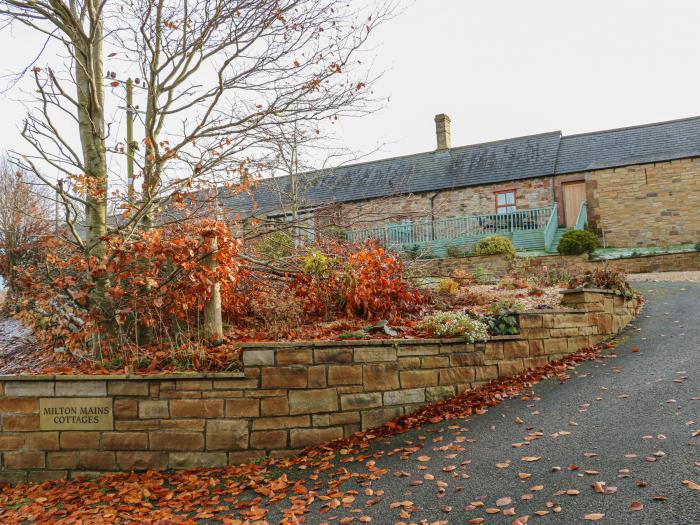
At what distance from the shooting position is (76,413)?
5.30 metres

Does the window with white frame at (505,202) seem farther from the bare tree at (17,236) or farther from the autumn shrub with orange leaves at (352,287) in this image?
the bare tree at (17,236)

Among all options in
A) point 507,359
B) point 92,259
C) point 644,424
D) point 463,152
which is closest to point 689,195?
point 463,152

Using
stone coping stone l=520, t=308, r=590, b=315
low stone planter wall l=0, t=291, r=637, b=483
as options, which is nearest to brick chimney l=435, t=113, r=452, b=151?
stone coping stone l=520, t=308, r=590, b=315

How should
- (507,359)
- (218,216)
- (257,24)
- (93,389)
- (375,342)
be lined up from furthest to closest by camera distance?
(218,216) → (507,359) → (257,24) → (375,342) → (93,389)

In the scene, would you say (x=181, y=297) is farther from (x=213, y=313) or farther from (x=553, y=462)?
(x=553, y=462)

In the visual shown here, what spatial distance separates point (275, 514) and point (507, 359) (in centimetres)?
362

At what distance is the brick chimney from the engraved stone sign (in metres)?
19.6

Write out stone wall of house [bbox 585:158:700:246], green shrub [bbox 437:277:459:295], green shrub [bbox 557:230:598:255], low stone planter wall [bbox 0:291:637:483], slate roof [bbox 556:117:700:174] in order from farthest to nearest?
1. slate roof [bbox 556:117:700:174]
2. stone wall of house [bbox 585:158:700:246]
3. green shrub [bbox 557:230:598:255]
4. green shrub [bbox 437:277:459:295]
5. low stone planter wall [bbox 0:291:637:483]

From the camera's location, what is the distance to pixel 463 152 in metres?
22.3

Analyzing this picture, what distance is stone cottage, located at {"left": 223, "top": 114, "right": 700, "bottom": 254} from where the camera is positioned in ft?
58.3

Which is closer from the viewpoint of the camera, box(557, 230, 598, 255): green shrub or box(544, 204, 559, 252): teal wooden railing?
box(557, 230, 598, 255): green shrub

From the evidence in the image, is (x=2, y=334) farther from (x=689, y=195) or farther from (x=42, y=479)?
(x=689, y=195)

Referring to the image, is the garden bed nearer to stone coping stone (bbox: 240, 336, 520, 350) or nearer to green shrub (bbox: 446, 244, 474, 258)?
stone coping stone (bbox: 240, 336, 520, 350)

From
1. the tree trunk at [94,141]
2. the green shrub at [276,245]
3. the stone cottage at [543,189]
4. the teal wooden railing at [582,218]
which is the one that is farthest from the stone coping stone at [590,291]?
the teal wooden railing at [582,218]
